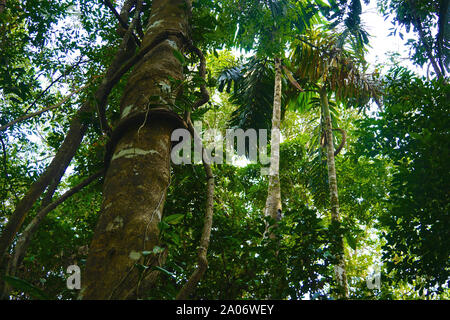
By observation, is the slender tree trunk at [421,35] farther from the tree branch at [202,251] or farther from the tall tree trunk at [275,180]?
the tree branch at [202,251]

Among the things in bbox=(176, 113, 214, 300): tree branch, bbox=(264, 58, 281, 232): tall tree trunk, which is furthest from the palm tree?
bbox=(176, 113, 214, 300): tree branch

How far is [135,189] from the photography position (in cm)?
133

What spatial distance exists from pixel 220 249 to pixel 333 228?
31.3 inches

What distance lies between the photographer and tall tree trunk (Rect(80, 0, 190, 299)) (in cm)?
110

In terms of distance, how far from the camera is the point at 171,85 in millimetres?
1746

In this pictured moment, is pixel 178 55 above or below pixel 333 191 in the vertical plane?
below

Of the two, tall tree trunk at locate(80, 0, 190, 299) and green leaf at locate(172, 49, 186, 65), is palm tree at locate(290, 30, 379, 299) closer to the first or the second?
green leaf at locate(172, 49, 186, 65)

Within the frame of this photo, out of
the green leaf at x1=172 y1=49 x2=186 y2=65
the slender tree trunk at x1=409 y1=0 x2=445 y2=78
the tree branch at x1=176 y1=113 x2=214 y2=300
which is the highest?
the slender tree trunk at x1=409 y1=0 x2=445 y2=78

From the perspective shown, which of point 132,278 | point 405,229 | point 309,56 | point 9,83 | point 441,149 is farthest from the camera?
point 309,56

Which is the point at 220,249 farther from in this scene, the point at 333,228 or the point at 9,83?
the point at 9,83

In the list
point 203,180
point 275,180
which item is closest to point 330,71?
point 275,180

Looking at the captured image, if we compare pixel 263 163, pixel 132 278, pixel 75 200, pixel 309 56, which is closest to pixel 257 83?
pixel 309 56

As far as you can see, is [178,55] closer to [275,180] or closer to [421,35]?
[275,180]

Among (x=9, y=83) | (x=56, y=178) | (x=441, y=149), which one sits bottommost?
(x=56, y=178)
